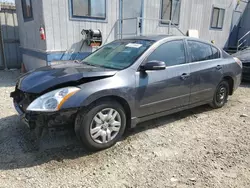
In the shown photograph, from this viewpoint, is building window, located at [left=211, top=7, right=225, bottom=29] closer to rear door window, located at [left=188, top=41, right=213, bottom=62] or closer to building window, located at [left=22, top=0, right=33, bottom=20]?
rear door window, located at [left=188, top=41, right=213, bottom=62]

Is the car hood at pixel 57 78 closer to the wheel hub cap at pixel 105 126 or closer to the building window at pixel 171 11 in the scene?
the wheel hub cap at pixel 105 126

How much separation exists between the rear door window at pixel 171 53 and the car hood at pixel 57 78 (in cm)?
83

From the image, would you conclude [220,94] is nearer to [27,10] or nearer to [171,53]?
[171,53]

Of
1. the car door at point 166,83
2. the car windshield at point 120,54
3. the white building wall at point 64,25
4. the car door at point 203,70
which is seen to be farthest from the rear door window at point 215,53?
the white building wall at point 64,25

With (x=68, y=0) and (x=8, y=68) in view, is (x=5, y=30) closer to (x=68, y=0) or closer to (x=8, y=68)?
(x=8, y=68)

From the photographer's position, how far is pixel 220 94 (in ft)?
15.6

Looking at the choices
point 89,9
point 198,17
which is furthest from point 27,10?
point 198,17

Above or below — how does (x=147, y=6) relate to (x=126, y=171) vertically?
above

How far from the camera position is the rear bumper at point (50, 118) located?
264 centimetres

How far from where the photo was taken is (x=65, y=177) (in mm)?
2488

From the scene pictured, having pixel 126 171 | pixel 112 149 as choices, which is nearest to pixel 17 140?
pixel 112 149

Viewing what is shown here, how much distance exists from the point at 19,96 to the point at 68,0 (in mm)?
4339

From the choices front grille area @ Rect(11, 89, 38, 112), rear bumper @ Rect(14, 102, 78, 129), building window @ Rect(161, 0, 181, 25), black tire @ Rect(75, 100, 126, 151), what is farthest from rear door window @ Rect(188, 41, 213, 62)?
building window @ Rect(161, 0, 181, 25)

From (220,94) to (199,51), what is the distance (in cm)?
119
